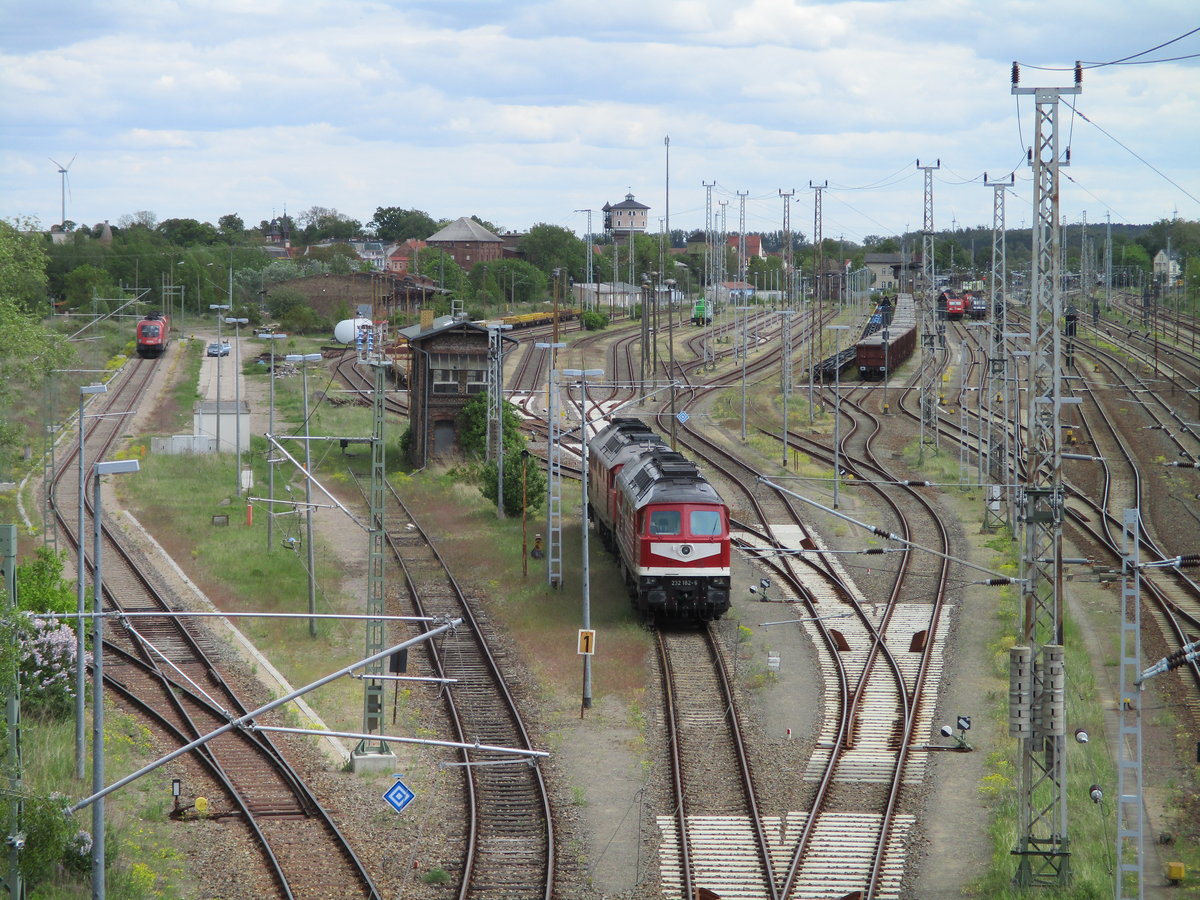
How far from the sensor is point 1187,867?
19141 millimetres

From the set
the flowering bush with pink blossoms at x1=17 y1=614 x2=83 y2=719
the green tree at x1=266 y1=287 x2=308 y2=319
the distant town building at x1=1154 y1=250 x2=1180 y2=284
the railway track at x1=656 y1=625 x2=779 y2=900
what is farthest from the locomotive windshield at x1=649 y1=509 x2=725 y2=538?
the distant town building at x1=1154 y1=250 x2=1180 y2=284

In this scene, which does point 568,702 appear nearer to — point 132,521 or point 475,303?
point 132,521

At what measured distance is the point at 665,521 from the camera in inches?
1184

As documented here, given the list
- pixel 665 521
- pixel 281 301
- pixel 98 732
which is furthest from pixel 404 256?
pixel 98 732

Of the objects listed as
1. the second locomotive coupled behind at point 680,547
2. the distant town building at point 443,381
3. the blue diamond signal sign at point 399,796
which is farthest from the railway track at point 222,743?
the distant town building at point 443,381

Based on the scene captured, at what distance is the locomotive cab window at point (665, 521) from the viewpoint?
30.0 meters

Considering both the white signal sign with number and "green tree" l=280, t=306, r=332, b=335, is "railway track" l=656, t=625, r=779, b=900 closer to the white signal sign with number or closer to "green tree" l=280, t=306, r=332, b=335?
the white signal sign with number

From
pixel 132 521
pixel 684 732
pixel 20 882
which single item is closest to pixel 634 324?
pixel 132 521

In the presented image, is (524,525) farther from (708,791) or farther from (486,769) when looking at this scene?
(708,791)

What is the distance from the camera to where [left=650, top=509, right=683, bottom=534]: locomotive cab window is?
30016 millimetres

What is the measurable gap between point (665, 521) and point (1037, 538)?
1229 centimetres

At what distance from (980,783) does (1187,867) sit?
11.9 ft

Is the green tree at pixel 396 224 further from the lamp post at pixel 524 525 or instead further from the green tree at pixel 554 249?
the lamp post at pixel 524 525

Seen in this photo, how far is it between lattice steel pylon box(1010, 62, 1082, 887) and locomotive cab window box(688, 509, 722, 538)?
11.8 meters
